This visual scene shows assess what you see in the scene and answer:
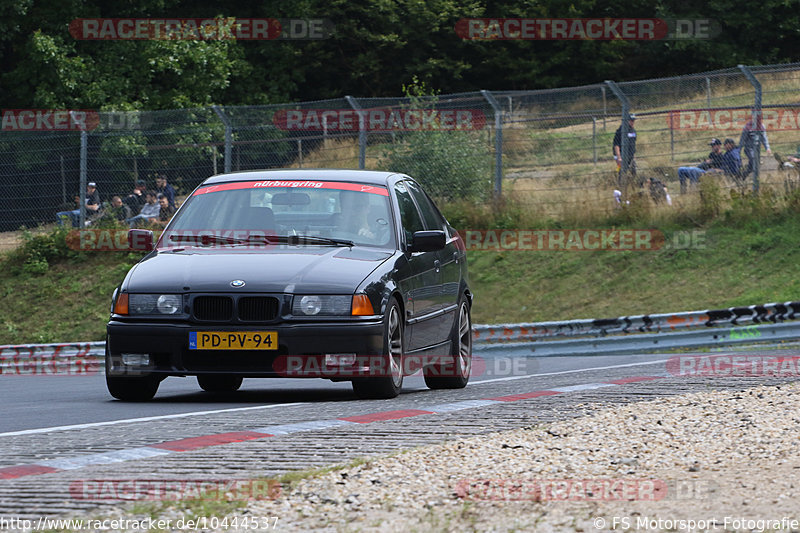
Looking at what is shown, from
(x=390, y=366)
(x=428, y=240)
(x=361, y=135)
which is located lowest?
(x=390, y=366)

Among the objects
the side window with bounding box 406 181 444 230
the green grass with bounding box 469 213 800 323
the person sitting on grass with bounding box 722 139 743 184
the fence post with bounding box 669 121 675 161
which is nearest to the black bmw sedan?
the side window with bounding box 406 181 444 230

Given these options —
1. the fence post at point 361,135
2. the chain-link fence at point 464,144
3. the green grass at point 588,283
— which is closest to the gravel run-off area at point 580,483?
the green grass at point 588,283

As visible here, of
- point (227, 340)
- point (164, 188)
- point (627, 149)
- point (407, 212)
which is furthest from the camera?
point (164, 188)

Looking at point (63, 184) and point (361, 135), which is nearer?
point (361, 135)

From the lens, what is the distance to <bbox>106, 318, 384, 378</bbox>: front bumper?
8.95 metres

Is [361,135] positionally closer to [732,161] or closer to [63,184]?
[63,184]

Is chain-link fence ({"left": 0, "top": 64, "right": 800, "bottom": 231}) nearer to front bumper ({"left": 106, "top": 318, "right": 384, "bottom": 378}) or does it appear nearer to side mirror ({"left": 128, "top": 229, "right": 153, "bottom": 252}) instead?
side mirror ({"left": 128, "top": 229, "right": 153, "bottom": 252})

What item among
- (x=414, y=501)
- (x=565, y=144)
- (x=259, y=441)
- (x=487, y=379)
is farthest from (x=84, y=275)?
(x=414, y=501)

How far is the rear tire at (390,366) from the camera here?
920 centimetres

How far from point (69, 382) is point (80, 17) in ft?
88.5

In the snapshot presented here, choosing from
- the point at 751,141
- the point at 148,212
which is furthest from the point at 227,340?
the point at 148,212

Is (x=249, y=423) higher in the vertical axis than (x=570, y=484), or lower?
lower

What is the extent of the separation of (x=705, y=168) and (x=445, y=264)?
45.1 feet

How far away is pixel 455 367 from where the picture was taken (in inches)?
425
